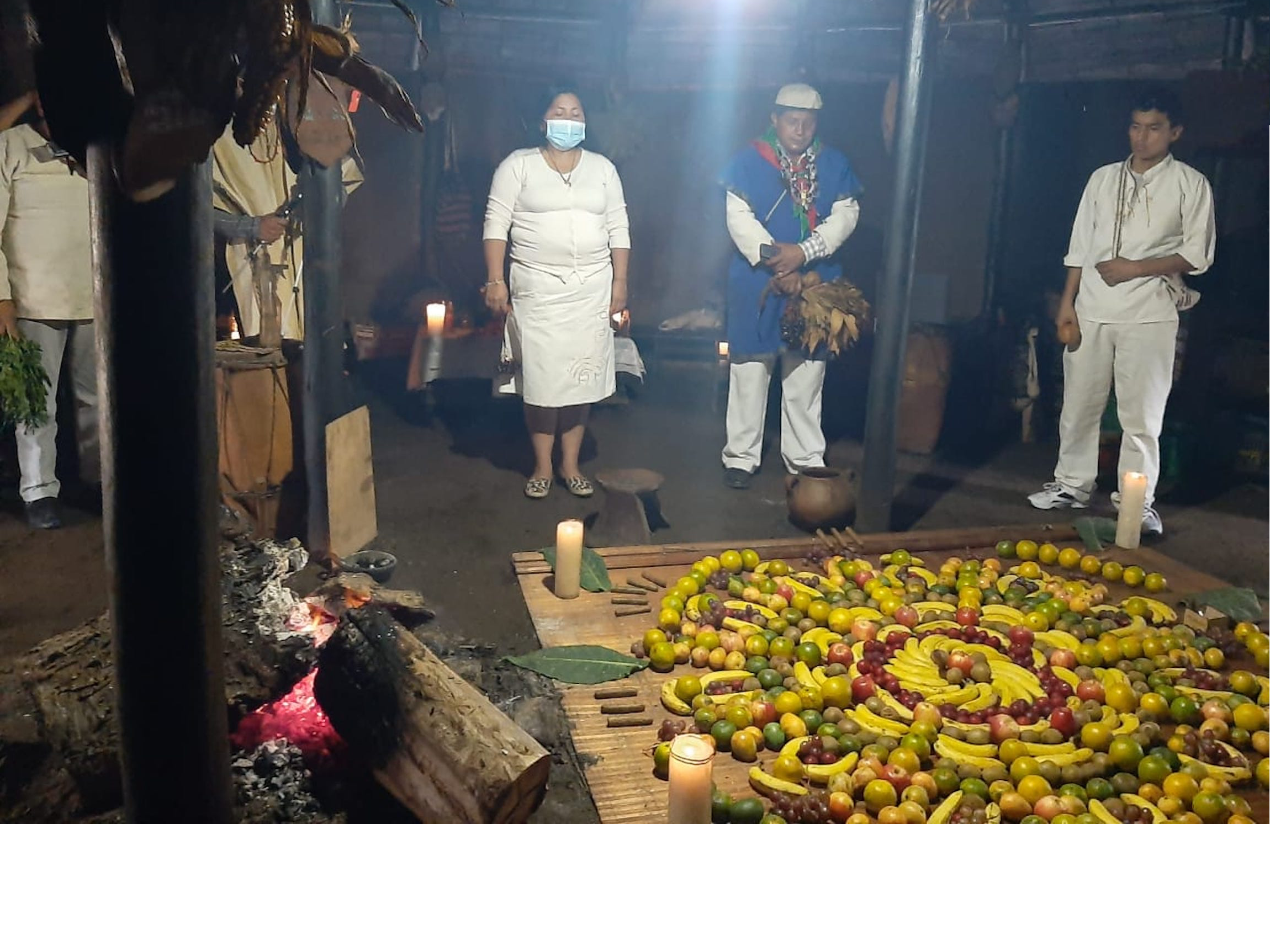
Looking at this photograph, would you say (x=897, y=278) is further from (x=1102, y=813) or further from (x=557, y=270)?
(x=1102, y=813)

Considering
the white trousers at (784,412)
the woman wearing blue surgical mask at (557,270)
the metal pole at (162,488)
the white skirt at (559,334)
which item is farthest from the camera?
the white trousers at (784,412)

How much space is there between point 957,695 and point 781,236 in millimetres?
2716

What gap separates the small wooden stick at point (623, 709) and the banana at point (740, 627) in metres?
0.50

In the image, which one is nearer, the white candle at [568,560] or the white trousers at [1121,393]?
the white candle at [568,560]

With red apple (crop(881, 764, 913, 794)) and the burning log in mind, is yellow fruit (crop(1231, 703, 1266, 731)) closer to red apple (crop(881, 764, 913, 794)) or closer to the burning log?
red apple (crop(881, 764, 913, 794))

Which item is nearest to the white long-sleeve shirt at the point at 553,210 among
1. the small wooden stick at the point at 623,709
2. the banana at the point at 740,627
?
the banana at the point at 740,627

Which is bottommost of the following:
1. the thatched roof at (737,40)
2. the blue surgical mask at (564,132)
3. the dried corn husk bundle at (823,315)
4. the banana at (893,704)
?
the banana at (893,704)

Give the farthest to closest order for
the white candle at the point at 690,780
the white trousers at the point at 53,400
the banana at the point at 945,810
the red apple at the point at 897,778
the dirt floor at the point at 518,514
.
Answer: the white trousers at the point at 53,400, the dirt floor at the point at 518,514, the red apple at the point at 897,778, the banana at the point at 945,810, the white candle at the point at 690,780

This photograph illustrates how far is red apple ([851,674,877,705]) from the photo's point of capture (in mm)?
3055

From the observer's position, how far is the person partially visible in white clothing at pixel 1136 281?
4.70 m

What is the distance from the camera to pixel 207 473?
179cm

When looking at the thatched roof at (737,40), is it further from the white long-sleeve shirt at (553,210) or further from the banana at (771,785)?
the banana at (771,785)

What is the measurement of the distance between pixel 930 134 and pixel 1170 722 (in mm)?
4905

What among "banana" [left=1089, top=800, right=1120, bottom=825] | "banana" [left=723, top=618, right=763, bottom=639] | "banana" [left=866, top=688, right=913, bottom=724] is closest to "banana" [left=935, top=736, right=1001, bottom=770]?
"banana" [left=866, top=688, right=913, bottom=724]
